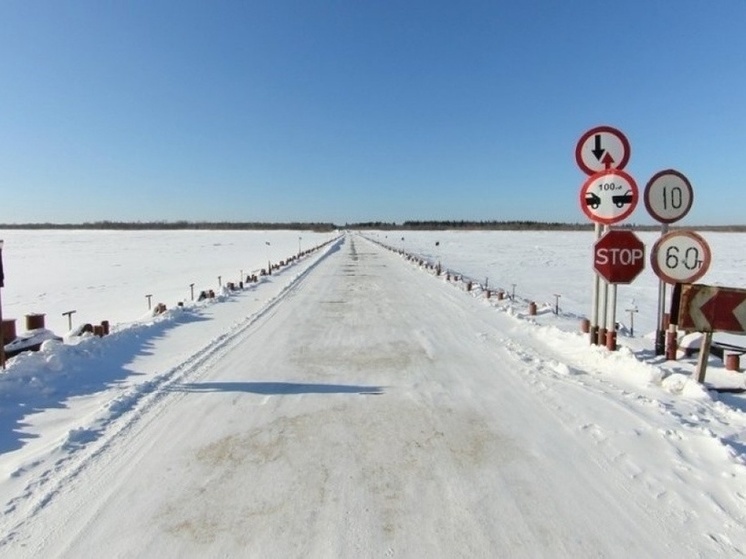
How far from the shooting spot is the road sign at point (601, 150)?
7.14 meters

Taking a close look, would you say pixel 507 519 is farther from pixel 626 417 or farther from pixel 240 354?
pixel 240 354

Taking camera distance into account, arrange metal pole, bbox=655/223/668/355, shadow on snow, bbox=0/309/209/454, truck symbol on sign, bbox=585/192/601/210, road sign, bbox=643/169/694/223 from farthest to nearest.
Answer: truck symbol on sign, bbox=585/192/601/210 → metal pole, bbox=655/223/668/355 → road sign, bbox=643/169/694/223 → shadow on snow, bbox=0/309/209/454

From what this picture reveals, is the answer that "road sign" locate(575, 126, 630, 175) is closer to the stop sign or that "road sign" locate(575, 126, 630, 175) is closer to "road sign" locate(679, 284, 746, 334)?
the stop sign

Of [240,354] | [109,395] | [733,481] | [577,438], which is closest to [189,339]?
[240,354]

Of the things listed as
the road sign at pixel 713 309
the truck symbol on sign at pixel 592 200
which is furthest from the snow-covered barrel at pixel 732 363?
the truck symbol on sign at pixel 592 200

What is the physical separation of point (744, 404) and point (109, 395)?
22.2ft

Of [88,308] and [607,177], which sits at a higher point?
[607,177]

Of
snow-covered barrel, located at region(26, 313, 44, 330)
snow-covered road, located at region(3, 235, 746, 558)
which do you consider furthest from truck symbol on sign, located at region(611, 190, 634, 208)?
snow-covered barrel, located at region(26, 313, 44, 330)

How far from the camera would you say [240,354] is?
299 inches

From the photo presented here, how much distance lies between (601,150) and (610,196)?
0.72m

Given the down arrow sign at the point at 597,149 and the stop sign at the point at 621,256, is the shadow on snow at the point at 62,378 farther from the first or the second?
the down arrow sign at the point at 597,149

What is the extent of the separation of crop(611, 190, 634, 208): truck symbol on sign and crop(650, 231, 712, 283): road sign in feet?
2.81

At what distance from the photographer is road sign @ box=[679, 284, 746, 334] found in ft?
17.2

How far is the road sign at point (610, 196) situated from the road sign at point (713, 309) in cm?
173
